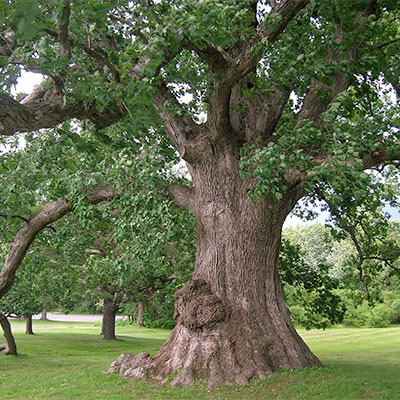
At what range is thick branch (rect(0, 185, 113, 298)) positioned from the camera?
33.1 feet

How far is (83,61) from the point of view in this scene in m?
7.93

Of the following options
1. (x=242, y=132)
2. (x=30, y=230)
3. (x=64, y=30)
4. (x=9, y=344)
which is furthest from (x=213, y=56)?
(x=9, y=344)

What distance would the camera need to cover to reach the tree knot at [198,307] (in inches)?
335

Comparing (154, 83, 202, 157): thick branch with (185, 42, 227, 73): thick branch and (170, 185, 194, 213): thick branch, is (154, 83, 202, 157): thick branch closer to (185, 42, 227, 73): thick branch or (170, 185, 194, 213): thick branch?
(170, 185, 194, 213): thick branch

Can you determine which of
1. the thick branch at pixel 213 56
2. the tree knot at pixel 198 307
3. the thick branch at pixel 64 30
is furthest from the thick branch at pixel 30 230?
the thick branch at pixel 64 30

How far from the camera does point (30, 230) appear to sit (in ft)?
34.9

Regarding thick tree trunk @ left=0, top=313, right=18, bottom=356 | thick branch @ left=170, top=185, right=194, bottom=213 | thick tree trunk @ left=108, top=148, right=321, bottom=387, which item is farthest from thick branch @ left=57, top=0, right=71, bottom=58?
thick tree trunk @ left=0, top=313, right=18, bottom=356

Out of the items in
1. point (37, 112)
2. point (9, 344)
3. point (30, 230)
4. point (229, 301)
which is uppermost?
point (37, 112)

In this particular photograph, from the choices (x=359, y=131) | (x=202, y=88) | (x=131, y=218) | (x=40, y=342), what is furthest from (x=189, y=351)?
(x=40, y=342)

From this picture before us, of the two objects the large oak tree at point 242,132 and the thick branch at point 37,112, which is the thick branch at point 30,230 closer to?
the large oak tree at point 242,132

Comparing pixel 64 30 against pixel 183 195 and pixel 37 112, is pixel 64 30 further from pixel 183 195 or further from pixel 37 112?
pixel 183 195

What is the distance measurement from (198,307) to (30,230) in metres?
4.61

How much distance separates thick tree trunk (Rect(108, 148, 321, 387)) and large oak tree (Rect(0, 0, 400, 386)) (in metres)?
0.02

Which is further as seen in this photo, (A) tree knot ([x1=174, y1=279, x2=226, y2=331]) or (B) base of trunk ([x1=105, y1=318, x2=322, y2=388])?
(A) tree knot ([x1=174, y1=279, x2=226, y2=331])
